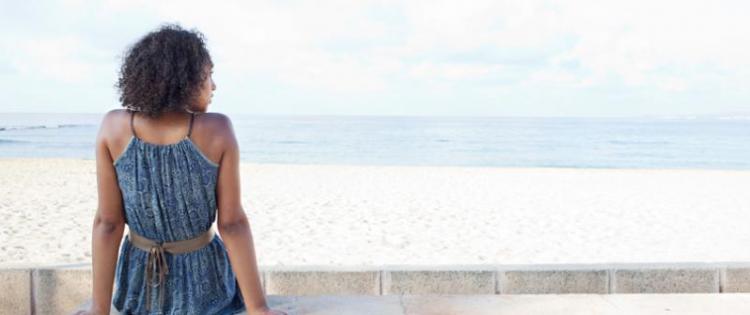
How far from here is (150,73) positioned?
203 centimetres

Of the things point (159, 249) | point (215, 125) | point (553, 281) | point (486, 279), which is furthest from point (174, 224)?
point (553, 281)

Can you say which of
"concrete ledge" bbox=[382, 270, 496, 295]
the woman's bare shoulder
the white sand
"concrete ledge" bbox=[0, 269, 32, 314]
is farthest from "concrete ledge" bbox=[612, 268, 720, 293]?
"concrete ledge" bbox=[0, 269, 32, 314]

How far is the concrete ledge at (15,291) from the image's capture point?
371 cm

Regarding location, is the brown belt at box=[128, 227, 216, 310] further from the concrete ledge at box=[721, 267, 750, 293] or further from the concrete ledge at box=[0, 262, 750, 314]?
the concrete ledge at box=[721, 267, 750, 293]

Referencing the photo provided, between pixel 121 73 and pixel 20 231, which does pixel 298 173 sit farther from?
pixel 121 73

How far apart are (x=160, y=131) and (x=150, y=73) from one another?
17 centimetres

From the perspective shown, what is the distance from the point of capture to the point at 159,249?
226cm

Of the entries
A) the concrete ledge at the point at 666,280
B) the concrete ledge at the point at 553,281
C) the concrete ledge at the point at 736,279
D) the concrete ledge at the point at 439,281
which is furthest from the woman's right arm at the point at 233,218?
the concrete ledge at the point at 736,279

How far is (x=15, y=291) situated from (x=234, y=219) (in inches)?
84.3

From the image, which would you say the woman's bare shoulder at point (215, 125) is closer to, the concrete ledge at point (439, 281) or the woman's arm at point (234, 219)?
the woman's arm at point (234, 219)

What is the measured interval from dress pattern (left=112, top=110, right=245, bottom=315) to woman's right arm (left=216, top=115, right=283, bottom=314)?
0.04m

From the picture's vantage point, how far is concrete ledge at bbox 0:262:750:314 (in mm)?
3896

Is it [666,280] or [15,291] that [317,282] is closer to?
[15,291]

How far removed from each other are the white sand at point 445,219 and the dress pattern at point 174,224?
188cm
